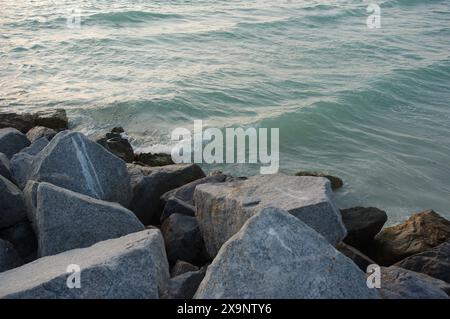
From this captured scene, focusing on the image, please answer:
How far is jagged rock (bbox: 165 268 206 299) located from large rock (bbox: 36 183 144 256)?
83cm

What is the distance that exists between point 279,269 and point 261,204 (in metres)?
1.32

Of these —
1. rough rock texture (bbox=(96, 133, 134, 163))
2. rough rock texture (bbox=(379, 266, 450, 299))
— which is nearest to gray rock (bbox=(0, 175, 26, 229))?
rough rock texture (bbox=(96, 133, 134, 163))

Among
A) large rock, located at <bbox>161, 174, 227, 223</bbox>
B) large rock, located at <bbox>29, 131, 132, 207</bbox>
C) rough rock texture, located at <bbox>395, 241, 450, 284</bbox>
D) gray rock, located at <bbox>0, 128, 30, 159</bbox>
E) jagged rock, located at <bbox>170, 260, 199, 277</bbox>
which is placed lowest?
rough rock texture, located at <bbox>395, 241, 450, 284</bbox>

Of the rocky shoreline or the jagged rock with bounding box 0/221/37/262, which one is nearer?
the rocky shoreline

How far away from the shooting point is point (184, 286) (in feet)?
11.2

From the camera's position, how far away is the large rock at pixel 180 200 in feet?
17.7

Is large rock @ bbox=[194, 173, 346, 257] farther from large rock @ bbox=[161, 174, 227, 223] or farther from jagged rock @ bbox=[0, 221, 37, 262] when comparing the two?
jagged rock @ bbox=[0, 221, 37, 262]

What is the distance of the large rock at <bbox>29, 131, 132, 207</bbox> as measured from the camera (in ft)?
16.4

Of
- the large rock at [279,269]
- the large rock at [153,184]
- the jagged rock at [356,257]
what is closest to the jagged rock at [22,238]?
the large rock at [153,184]

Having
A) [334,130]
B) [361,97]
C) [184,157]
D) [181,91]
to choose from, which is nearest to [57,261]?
[184,157]

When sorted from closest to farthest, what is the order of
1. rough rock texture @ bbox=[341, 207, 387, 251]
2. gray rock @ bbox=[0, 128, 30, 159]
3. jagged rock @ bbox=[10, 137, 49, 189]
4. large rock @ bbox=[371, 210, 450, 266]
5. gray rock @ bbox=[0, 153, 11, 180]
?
large rock @ bbox=[371, 210, 450, 266]
rough rock texture @ bbox=[341, 207, 387, 251]
jagged rock @ bbox=[10, 137, 49, 189]
gray rock @ bbox=[0, 153, 11, 180]
gray rock @ bbox=[0, 128, 30, 159]

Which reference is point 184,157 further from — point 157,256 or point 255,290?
point 255,290

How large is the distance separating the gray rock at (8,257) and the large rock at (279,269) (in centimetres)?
192

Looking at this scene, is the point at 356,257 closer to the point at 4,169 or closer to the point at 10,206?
the point at 10,206
